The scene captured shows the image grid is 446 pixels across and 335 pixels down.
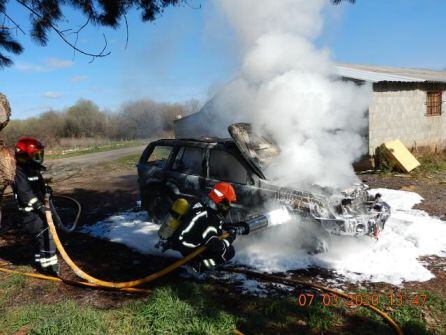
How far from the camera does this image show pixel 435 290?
3945 millimetres

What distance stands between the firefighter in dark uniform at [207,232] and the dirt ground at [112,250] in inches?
31.1

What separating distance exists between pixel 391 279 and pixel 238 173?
260 cm

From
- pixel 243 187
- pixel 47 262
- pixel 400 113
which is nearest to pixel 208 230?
pixel 243 187

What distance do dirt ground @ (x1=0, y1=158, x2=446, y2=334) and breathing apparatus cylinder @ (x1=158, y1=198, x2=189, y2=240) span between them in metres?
0.80

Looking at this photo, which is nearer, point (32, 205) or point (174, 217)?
point (174, 217)

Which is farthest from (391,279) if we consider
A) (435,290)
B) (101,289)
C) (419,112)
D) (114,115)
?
(114,115)

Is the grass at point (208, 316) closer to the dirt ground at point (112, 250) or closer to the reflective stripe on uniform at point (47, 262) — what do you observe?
the dirt ground at point (112, 250)

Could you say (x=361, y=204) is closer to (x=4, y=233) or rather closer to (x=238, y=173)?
(x=238, y=173)

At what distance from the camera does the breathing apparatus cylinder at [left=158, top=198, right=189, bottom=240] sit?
13.0 feet

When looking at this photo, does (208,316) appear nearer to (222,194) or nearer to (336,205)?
(222,194)

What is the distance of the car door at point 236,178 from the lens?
211 inches

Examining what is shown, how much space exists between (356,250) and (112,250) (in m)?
3.81

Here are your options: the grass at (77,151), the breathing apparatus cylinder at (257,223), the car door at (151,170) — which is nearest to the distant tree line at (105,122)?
the grass at (77,151)

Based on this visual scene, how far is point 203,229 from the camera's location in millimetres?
3904
